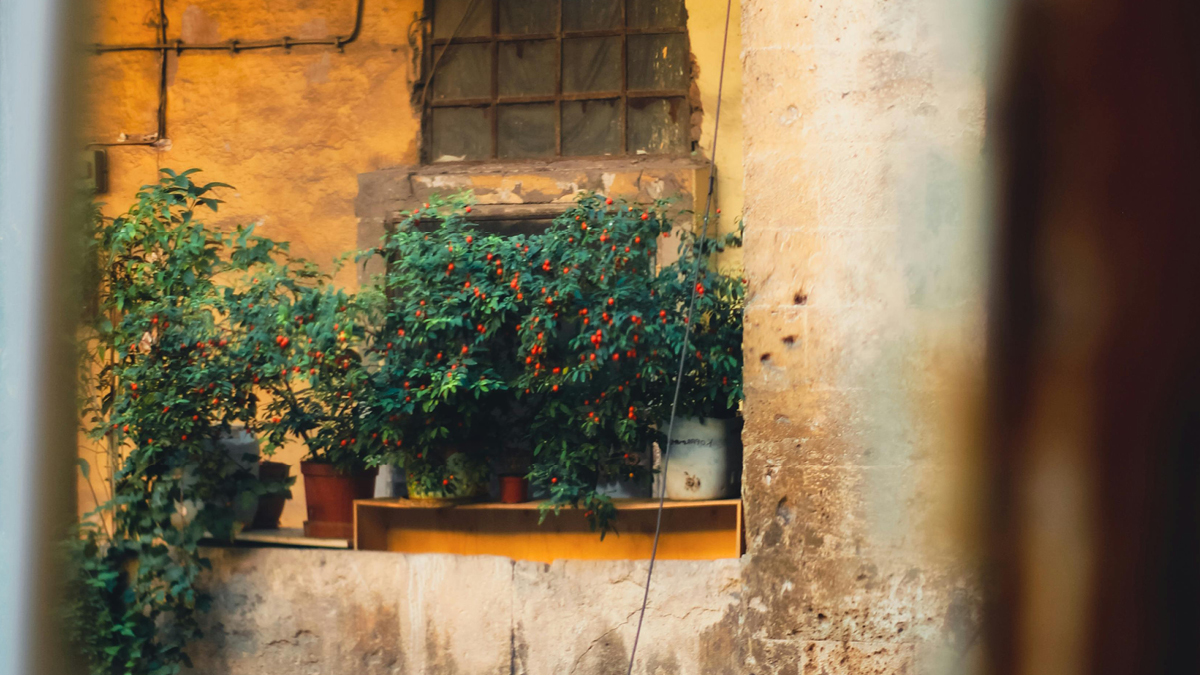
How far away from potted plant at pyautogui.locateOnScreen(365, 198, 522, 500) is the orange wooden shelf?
0.40 ft

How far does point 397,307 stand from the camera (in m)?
3.22

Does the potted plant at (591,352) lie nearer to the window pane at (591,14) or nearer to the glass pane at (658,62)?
the glass pane at (658,62)

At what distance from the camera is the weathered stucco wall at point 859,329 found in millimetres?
2439

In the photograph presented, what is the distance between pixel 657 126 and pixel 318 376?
1.87 metres

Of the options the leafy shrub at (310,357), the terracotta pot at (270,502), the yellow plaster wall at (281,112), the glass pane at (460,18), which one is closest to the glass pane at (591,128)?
the yellow plaster wall at (281,112)

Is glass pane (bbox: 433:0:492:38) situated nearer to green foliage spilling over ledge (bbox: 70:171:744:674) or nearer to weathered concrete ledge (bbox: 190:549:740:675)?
green foliage spilling over ledge (bbox: 70:171:744:674)

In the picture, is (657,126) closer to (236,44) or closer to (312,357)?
(312,357)

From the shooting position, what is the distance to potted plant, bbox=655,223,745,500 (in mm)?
2967

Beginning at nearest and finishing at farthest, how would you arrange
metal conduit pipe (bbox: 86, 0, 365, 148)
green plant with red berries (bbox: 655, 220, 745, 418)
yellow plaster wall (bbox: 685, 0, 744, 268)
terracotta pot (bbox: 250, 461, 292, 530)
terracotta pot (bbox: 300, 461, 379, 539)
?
green plant with red berries (bbox: 655, 220, 745, 418)
terracotta pot (bbox: 300, 461, 379, 539)
terracotta pot (bbox: 250, 461, 292, 530)
yellow plaster wall (bbox: 685, 0, 744, 268)
metal conduit pipe (bbox: 86, 0, 365, 148)

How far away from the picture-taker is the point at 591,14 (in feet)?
13.6

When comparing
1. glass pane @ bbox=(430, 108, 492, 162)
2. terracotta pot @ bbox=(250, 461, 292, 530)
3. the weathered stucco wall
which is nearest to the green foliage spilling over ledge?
terracotta pot @ bbox=(250, 461, 292, 530)

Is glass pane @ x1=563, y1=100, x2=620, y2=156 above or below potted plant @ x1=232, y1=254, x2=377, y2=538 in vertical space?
above

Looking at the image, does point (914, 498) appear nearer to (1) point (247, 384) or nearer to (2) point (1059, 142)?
(2) point (1059, 142)

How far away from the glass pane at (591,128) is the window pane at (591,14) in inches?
13.4
